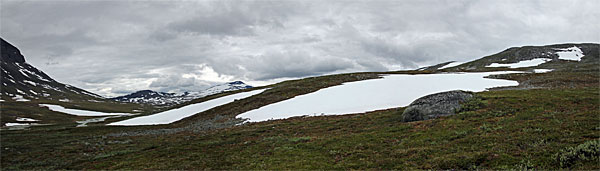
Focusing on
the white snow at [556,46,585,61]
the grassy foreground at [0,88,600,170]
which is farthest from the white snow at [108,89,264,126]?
the white snow at [556,46,585,61]

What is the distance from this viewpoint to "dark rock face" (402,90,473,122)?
84.5 ft

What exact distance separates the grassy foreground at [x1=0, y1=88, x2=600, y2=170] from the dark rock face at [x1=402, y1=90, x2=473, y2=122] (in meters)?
1.24

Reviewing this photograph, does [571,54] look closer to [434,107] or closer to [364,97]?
[364,97]

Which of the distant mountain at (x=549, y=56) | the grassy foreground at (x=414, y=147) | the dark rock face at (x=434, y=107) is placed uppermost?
the distant mountain at (x=549, y=56)

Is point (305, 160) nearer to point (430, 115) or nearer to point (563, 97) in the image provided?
point (430, 115)

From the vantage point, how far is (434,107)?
2652cm

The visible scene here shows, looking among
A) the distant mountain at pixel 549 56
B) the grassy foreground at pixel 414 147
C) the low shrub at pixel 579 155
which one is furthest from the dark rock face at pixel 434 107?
the distant mountain at pixel 549 56

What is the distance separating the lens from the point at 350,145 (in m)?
19.2

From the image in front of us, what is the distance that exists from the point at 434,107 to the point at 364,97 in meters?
18.7

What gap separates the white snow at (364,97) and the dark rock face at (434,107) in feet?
31.1

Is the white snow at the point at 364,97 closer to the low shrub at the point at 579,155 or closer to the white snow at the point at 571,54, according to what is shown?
the low shrub at the point at 579,155

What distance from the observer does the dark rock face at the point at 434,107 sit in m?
25.8

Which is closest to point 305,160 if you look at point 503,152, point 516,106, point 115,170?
point 503,152

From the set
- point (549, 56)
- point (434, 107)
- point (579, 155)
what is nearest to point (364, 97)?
point (434, 107)
